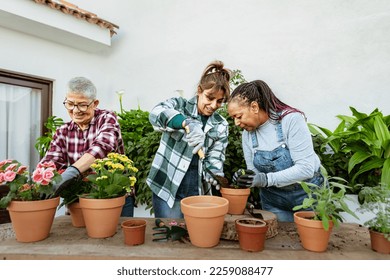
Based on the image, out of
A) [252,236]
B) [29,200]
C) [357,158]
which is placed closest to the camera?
[252,236]

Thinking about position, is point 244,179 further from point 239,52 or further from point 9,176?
point 239,52

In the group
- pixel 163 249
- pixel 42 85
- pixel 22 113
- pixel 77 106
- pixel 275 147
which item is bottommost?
pixel 163 249

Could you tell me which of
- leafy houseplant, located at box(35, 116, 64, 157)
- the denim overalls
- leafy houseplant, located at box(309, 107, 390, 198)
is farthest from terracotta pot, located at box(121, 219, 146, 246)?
leafy houseplant, located at box(35, 116, 64, 157)

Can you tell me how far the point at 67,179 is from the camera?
50.4 inches

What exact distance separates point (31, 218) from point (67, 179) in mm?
238

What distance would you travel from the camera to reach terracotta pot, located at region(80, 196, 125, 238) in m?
1.17

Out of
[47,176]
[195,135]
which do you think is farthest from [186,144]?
[47,176]

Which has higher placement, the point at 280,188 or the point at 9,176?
the point at 9,176

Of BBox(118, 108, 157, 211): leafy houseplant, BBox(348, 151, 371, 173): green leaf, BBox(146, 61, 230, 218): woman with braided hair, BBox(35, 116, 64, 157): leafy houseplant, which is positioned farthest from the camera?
BBox(35, 116, 64, 157): leafy houseplant

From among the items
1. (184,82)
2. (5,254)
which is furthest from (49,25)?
(5,254)

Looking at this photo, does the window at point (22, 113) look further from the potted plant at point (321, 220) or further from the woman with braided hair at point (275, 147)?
the potted plant at point (321, 220)

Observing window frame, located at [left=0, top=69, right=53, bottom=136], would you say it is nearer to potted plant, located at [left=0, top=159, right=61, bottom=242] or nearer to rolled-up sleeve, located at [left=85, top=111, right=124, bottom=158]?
rolled-up sleeve, located at [left=85, top=111, right=124, bottom=158]

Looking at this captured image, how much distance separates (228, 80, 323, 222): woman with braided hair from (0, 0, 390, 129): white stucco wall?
2155mm
